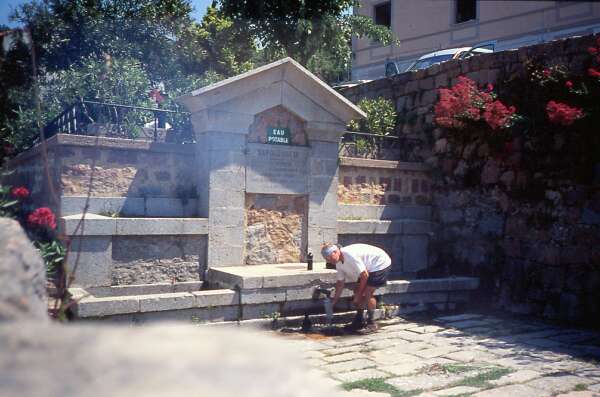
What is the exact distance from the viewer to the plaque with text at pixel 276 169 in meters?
8.31

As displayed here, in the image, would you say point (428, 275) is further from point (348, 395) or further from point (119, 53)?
point (119, 53)

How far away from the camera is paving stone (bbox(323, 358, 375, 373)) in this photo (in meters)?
5.45

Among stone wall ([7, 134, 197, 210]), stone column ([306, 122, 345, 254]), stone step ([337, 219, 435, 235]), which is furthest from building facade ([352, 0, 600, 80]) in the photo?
stone wall ([7, 134, 197, 210])

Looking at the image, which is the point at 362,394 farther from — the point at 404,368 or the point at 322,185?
the point at 322,185

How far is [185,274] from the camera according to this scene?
7742 mm

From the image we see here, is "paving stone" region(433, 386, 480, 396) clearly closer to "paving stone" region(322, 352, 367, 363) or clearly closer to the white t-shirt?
"paving stone" region(322, 352, 367, 363)

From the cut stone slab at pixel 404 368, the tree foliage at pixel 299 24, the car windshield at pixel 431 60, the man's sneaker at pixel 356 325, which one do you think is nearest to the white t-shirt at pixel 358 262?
→ the man's sneaker at pixel 356 325

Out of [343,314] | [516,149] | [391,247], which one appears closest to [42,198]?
[343,314]

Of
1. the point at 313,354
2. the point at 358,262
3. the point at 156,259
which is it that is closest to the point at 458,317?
Result: the point at 358,262

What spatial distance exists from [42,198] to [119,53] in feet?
19.5

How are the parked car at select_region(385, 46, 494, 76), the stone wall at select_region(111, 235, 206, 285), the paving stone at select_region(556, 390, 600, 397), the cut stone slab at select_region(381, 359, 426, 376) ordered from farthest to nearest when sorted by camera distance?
the parked car at select_region(385, 46, 494, 76)
the stone wall at select_region(111, 235, 206, 285)
the cut stone slab at select_region(381, 359, 426, 376)
the paving stone at select_region(556, 390, 600, 397)

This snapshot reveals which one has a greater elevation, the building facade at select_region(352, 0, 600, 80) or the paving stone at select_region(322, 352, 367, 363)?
the building facade at select_region(352, 0, 600, 80)

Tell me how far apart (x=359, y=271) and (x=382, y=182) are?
3023mm

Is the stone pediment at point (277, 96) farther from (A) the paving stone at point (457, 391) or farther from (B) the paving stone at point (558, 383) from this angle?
(B) the paving stone at point (558, 383)
